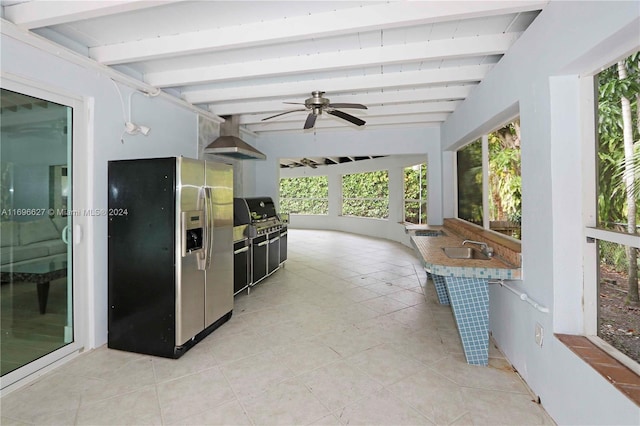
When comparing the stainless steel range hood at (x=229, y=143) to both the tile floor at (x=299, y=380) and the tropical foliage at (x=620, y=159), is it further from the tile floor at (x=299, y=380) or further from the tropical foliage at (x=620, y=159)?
the tropical foliage at (x=620, y=159)

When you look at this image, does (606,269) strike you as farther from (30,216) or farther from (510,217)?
(30,216)

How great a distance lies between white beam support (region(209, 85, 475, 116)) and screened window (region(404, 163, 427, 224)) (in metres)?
4.11

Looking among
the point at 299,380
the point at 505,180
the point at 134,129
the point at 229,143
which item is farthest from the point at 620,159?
the point at 229,143

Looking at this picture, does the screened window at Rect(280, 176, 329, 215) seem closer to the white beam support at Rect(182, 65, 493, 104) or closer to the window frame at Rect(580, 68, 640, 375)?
the white beam support at Rect(182, 65, 493, 104)

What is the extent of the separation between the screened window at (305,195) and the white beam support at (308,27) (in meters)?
9.08

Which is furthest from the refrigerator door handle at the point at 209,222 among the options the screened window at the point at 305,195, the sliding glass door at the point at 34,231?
the screened window at the point at 305,195

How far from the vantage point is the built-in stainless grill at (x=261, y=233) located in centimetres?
410

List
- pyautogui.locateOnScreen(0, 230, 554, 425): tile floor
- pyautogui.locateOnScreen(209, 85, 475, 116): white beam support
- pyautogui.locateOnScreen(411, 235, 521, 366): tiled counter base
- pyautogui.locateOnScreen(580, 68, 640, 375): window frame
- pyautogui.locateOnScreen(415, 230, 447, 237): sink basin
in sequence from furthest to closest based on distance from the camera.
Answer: pyautogui.locateOnScreen(415, 230, 447, 237): sink basin < pyautogui.locateOnScreen(209, 85, 475, 116): white beam support < pyautogui.locateOnScreen(411, 235, 521, 366): tiled counter base < pyautogui.locateOnScreen(0, 230, 554, 425): tile floor < pyautogui.locateOnScreen(580, 68, 640, 375): window frame

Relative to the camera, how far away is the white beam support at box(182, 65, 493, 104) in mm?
3039

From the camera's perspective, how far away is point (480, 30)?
238cm

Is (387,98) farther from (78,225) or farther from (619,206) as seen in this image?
(78,225)

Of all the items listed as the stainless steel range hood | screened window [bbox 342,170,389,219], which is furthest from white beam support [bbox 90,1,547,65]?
screened window [bbox 342,170,389,219]

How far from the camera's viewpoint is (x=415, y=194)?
8.02 m

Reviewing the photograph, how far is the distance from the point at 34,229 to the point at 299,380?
233 centimetres
